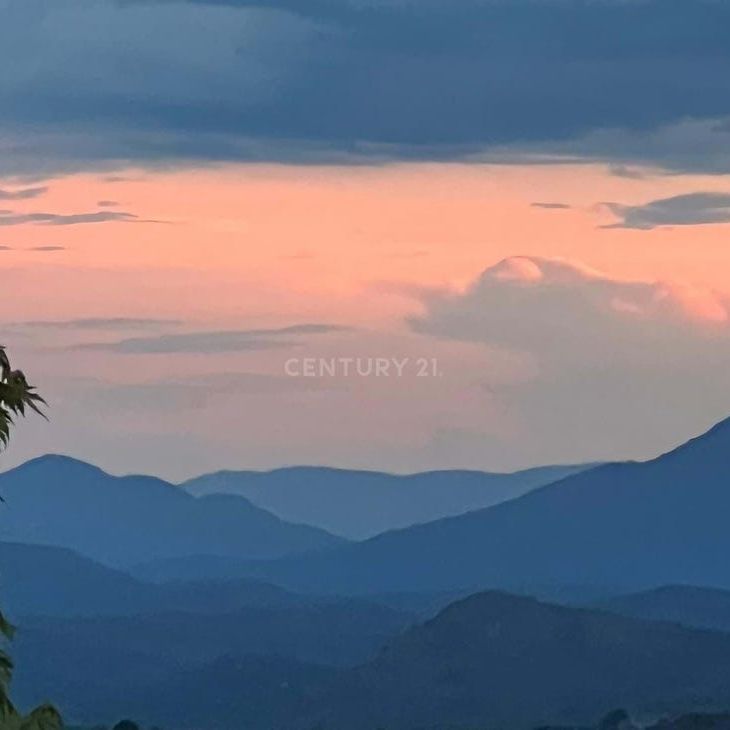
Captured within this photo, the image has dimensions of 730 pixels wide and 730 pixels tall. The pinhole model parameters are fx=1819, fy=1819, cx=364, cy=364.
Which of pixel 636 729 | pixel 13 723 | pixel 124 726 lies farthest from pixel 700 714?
pixel 13 723

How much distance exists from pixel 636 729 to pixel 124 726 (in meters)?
59.1

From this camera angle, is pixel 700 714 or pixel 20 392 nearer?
pixel 20 392

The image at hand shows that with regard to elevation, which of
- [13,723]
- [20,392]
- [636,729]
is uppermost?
[20,392]

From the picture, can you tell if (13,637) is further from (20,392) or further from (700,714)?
(700,714)

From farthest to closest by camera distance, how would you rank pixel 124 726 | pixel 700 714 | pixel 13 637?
pixel 700 714 → pixel 124 726 → pixel 13 637

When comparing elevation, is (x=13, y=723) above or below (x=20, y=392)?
below

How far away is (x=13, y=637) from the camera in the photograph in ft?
59.1

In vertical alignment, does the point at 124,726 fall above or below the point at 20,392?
below

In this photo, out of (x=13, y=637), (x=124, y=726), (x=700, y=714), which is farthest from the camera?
(x=700, y=714)

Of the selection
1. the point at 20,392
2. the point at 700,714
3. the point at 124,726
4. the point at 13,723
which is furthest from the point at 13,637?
the point at 700,714

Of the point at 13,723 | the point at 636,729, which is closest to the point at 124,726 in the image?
the point at 636,729

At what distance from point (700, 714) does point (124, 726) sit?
60.5 metres

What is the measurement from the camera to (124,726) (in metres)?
173

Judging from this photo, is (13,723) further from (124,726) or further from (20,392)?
(124,726)
